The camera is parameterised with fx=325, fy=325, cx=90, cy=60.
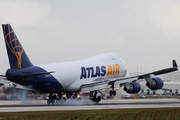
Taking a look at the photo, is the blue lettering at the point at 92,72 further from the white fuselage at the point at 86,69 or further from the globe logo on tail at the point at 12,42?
the globe logo on tail at the point at 12,42

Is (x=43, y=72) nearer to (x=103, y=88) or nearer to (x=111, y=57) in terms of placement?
(x=103, y=88)

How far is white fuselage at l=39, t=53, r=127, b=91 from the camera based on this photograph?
43.8 meters

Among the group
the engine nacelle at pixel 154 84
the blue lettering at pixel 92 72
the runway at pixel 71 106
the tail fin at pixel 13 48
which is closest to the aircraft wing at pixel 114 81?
the blue lettering at pixel 92 72

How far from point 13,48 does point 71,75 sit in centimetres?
1052

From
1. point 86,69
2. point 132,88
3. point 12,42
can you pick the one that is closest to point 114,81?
point 132,88

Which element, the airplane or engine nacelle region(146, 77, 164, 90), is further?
engine nacelle region(146, 77, 164, 90)

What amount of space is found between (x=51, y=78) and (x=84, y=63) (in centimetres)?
738

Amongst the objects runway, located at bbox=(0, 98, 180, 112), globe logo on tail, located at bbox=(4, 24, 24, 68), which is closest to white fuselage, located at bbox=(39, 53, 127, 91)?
runway, located at bbox=(0, 98, 180, 112)

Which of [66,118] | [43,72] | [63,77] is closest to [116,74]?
[63,77]

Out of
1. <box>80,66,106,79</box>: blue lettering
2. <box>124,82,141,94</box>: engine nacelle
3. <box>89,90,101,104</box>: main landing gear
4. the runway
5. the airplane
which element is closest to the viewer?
the runway

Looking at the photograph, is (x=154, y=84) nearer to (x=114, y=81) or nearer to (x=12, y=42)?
(x=114, y=81)

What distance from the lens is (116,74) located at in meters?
52.8

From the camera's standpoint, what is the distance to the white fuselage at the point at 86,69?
144 feet

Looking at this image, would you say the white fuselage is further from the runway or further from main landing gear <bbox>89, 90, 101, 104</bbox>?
the runway
